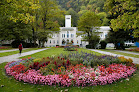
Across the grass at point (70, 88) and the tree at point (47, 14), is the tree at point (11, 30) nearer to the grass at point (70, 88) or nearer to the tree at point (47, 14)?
the tree at point (47, 14)

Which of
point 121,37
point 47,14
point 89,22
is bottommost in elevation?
point 121,37

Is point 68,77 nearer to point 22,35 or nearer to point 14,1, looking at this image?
point 14,1

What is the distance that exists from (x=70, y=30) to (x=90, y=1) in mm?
34891

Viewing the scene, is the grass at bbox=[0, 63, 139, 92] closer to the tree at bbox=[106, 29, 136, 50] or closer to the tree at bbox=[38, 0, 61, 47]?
the tree at bbox=[106, 29, 136, 50]

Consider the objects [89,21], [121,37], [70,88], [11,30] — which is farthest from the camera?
[89,21]

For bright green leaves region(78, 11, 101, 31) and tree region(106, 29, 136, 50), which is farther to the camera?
bright green leaves region(78, 11, 101, 31)

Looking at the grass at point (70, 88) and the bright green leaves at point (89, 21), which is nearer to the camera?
the grass at point (70, 88)

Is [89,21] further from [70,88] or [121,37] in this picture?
[70,88]

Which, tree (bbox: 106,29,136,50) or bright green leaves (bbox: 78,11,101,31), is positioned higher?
bright green leaves (bbox: 78,11,101,31)

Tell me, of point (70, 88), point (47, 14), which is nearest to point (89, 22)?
point (47, 14)

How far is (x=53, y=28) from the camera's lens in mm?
34031

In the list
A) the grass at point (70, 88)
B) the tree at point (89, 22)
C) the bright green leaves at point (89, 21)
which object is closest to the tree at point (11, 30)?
the tree at point (89, 22)

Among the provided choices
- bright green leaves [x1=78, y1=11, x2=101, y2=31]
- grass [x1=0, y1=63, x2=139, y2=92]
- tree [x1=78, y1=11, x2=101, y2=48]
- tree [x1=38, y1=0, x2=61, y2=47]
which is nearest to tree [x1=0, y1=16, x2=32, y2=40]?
tree [x1=38, y1=0, x2=61, y2=47]

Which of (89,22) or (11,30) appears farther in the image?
(89,22)
